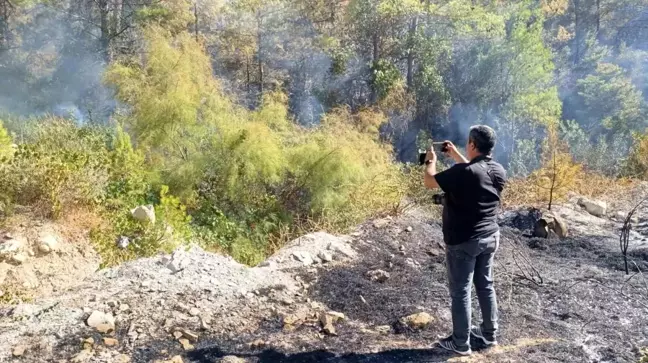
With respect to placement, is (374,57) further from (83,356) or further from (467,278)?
(83,356)

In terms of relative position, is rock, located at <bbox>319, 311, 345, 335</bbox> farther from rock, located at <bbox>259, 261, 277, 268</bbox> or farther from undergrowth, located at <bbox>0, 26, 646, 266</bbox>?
undergrowth, located at <bbox>0, 26, 646, 266</bbox>

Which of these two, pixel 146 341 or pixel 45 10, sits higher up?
pixel 45 10

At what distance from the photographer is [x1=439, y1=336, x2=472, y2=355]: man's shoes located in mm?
3311

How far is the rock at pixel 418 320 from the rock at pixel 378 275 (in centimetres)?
84

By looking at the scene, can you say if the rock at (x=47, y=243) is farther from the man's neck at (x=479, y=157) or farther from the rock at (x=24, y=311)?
the man's neck at (x=479, y=157)

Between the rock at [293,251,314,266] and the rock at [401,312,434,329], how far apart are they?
1.31m

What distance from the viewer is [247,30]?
51.1 feet

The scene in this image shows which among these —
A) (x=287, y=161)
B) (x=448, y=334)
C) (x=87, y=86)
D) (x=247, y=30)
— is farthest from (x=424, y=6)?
(x=448, y=334)

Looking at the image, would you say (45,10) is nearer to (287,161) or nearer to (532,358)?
(287,161)

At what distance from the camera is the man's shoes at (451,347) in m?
3.31

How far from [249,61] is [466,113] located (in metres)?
6.35

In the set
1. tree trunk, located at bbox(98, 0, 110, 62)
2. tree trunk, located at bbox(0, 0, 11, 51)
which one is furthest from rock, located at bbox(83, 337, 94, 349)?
tree trunk, located at bbox(0, 0, 11, 51)

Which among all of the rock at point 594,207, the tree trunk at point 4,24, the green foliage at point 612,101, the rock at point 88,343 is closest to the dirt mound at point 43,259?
the rock at point 88,343

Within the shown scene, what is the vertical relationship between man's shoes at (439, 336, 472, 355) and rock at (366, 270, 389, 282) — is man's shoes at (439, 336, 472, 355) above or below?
above
